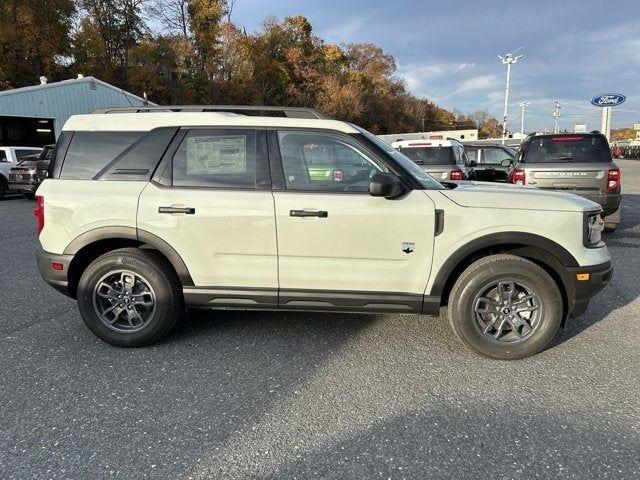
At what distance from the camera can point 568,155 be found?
8.02 metres

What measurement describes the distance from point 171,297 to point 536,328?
292 centimetres

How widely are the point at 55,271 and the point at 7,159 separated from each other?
Answer: 53.0ft

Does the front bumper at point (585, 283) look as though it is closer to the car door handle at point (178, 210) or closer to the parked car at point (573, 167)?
the car door handle at point (178, 210)

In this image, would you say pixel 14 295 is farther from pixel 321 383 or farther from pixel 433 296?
pixel 433 296

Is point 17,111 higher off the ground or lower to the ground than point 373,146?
higher

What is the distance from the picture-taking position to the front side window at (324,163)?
3.64 metres

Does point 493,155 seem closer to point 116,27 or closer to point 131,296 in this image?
point 131,296

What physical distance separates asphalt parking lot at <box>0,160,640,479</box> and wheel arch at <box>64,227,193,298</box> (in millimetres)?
650

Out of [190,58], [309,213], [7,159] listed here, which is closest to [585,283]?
[309,213]

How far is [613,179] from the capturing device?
7703mm

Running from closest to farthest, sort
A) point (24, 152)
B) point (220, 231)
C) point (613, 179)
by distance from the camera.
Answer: point (220, 231) < point (613, 179) < point (24, 152)

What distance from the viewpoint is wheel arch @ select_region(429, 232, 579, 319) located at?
3.48 metres

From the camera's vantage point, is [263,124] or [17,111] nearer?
[263,124]

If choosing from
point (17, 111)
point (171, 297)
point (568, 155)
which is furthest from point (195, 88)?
point (171, 297)
